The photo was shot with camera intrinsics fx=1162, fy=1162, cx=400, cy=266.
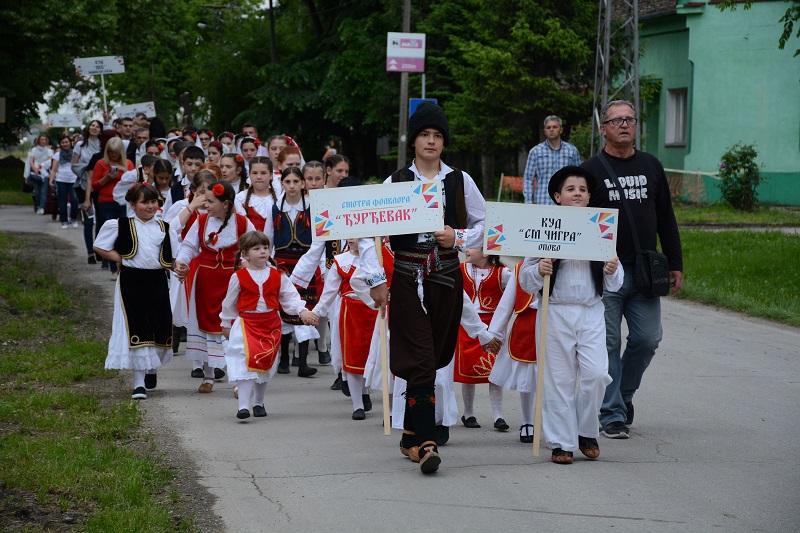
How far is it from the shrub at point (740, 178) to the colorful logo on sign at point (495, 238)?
21.9 m

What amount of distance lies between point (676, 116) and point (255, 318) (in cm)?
2964

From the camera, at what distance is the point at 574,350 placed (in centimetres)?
721

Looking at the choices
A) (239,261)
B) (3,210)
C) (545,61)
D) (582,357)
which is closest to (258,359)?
(239,261)

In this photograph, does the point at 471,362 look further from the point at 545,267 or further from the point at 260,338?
the point at 260,338

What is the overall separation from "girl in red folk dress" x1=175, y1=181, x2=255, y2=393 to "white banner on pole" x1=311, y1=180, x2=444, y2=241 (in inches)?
110

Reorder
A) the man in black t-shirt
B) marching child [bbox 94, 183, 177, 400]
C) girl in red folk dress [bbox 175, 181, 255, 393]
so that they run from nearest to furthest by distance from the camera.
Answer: the man in black t-shirt, marching child [bbox 94, 183, 177, 400], girl in red folk dress [bbox 175, 181, 255, 393]

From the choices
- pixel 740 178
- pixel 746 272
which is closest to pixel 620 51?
pixel 740 178

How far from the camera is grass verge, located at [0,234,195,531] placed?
588cm

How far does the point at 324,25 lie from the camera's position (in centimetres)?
4925

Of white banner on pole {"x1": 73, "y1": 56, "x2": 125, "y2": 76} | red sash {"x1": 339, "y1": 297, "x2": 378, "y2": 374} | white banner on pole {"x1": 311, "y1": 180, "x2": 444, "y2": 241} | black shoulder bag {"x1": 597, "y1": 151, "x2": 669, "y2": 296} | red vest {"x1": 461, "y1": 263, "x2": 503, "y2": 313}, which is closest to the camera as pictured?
white banner on pole {"x1": 311, "y1": 180, "x2": 444, "y2": 241}

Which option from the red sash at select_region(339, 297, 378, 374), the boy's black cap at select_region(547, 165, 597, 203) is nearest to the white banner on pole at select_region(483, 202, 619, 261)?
the boy's black cap at select_region(547, 165, 597, 203)

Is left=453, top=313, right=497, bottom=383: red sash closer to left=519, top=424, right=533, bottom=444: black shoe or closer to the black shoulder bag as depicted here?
left=519, top=424, right=533, bottom=444: black shoe

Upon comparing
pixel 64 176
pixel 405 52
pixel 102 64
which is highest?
pixel 405 52

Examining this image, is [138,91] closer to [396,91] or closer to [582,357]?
[396,91]
